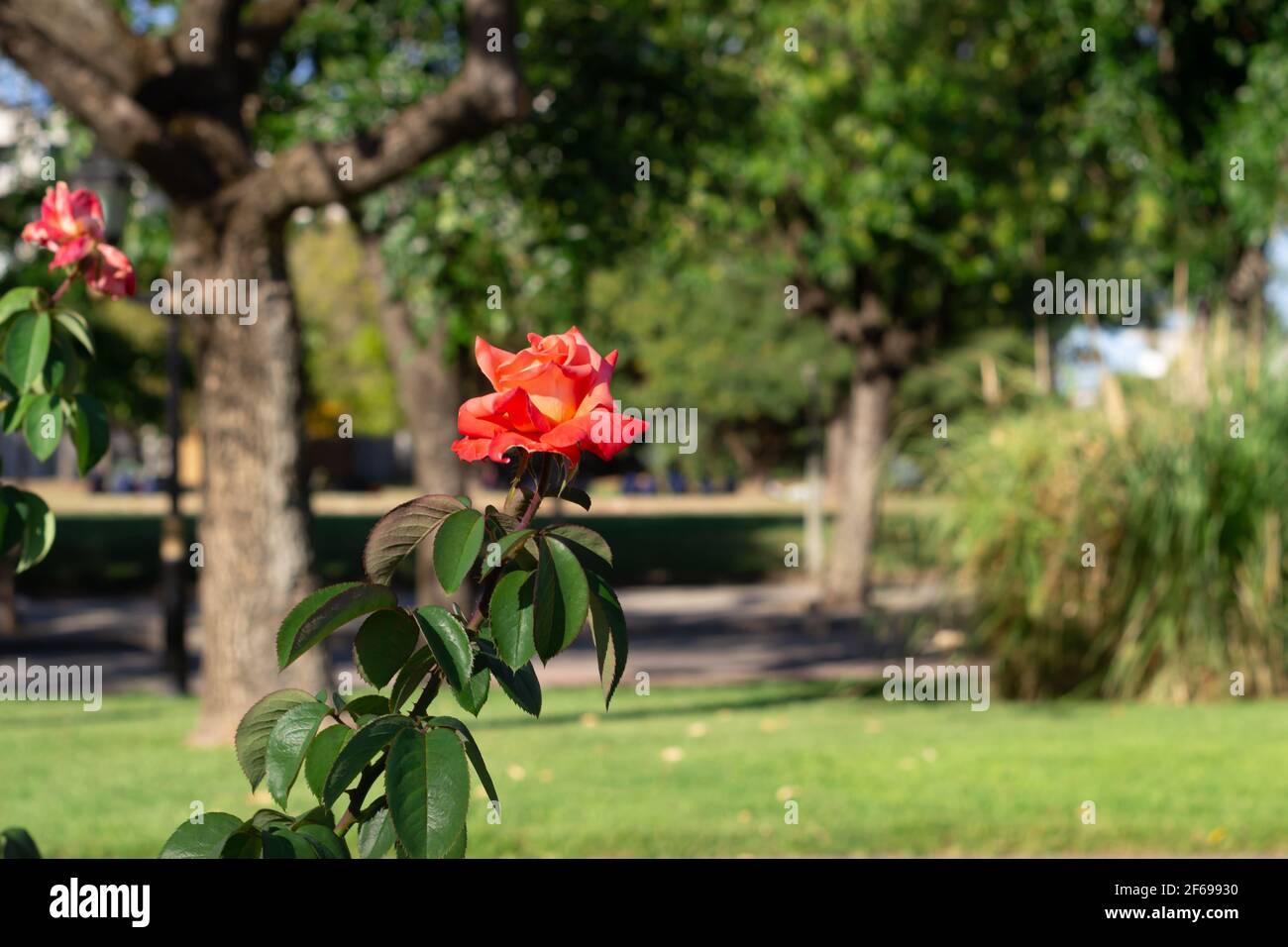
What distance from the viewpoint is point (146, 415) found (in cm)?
2403

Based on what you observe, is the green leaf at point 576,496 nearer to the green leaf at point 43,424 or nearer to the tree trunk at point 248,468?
the green leaf at point 43,424

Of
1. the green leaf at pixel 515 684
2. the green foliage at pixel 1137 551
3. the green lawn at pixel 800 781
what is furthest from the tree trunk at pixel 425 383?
the green leaf at pixel 515 684

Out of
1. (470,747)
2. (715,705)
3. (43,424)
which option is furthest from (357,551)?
(470,747)

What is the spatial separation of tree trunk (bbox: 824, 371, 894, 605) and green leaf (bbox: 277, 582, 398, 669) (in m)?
17.1

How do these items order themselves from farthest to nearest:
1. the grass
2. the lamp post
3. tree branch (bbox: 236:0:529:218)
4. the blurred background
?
1. the grass
2. the lamp post
3. tree branch (bbox: 236:0:529:218)
4. the blurred background

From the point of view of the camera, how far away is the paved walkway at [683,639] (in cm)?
1425

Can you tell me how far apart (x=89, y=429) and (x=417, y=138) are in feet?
21.4

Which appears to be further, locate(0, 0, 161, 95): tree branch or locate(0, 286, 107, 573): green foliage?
locate(0, 0, 161, 95): tree branch

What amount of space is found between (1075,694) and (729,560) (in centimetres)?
1788

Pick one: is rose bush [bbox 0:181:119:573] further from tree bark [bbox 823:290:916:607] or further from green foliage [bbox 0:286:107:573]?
tree bark [bbox 823:290:916:607]

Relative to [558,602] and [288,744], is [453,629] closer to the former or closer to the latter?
[558,602]

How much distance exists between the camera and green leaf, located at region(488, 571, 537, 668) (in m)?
1.88

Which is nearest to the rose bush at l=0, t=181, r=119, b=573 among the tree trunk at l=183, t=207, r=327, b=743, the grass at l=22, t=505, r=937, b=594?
the tree trunk at l=183, t=207, r=327, b=743
